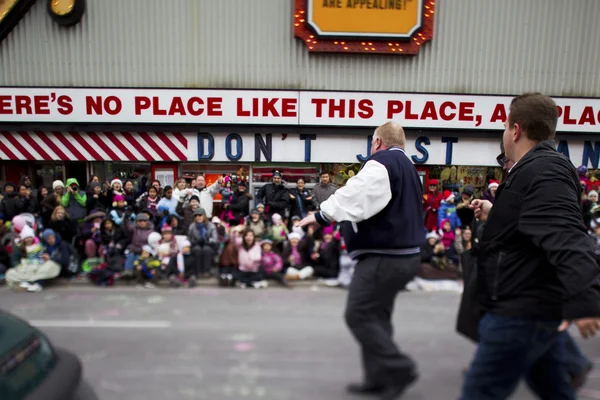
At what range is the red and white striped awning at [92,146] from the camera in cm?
893

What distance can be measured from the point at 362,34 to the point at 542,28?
161 inches

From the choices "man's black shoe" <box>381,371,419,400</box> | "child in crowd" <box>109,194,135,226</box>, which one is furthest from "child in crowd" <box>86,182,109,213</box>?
"man's black shoe" <box>381,371,419,400</box>

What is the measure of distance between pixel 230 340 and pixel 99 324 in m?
1.45

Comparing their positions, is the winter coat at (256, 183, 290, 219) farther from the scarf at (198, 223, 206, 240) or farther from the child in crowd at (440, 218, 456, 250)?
the child in crowd at (440, 218, 456, 250)

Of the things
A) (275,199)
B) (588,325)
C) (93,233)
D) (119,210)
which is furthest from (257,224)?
(588,325)

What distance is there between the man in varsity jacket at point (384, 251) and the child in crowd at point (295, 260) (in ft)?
10.3

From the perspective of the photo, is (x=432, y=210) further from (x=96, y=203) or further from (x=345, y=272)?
(x=96, y=203)

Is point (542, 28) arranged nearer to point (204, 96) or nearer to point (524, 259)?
point (204, 96)

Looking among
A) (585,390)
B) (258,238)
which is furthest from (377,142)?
(258,238)

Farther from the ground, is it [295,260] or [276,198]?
[276,198]

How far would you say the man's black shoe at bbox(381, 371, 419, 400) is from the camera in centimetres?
243

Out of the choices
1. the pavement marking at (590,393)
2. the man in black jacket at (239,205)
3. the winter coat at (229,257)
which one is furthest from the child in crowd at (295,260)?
the pavement marking at (590,393)

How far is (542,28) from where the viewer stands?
8.73 metres

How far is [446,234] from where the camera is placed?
643 centimetres
